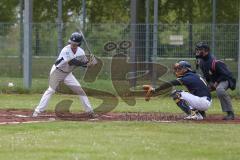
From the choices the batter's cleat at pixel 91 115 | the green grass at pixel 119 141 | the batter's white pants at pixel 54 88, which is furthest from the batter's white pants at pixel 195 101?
the batter's white pants at pixel 54 88

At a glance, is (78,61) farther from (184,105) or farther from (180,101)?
(184,105)

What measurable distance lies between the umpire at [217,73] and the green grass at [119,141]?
1.53 m

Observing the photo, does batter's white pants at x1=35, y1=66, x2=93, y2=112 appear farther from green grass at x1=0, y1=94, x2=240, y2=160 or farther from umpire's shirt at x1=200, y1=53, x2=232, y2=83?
umpire's shirt at x1=200, y1=53, x2=232, y2=83

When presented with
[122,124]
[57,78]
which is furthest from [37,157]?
[57,78]

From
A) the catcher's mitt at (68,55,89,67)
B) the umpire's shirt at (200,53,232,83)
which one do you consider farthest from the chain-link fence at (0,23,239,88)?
the catcher's mitt at (68,55,89,67)

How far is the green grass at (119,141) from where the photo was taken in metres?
10.1

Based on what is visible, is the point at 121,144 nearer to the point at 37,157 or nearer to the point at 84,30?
the point at 37,157

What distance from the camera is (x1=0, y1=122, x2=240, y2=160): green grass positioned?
1014 cm

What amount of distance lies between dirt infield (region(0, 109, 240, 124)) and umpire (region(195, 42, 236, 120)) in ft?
1.55

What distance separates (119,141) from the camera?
11586 mm

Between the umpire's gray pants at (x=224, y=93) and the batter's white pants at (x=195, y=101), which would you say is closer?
the batter's white pants at (x=195, y=101)

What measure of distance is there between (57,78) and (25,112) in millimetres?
1651

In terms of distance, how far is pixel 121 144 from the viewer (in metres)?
11.2

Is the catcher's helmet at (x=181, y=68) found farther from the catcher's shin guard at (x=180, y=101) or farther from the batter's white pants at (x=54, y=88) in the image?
the batter's white pants at (x=54, y=88)
